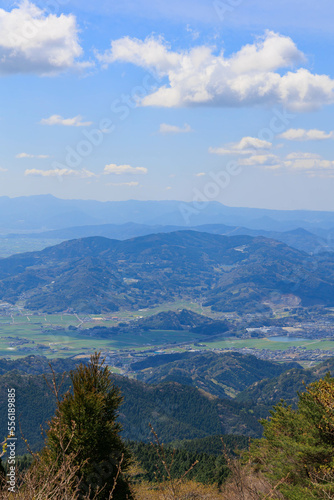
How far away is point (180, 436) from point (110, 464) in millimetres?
122892

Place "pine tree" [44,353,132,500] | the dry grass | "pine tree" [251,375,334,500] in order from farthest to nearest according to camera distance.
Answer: "pine tree" [251,375,334,500] → the dry grass → "pine tree" [44,353,132,500]

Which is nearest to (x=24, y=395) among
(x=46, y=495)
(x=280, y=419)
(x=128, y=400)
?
(x=128, y=400)

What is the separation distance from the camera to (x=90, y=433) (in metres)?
12.1

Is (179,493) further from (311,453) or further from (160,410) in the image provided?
(160,410)

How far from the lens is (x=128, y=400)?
139500 millimetres

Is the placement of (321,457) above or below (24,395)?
above

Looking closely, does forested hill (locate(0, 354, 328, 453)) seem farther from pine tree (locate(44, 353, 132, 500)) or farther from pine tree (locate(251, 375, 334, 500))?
pine tree (locate(44, 353, 132, 500))

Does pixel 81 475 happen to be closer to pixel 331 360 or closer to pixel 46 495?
pixel 46 495

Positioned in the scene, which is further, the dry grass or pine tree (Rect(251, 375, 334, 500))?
pine tree (Rect(251, 375, 334, 500))

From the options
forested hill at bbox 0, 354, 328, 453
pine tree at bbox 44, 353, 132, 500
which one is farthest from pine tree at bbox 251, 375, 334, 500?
forested hill at bbox 0, 354, 328, 453

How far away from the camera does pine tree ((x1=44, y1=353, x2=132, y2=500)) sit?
1195cm

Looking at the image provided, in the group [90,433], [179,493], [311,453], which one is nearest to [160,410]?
[179,493]

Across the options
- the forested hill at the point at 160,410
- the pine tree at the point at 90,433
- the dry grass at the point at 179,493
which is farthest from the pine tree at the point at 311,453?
the forested hill at the point at 160,410

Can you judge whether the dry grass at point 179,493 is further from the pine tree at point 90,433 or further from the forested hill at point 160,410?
the forested hill at point 160,410
